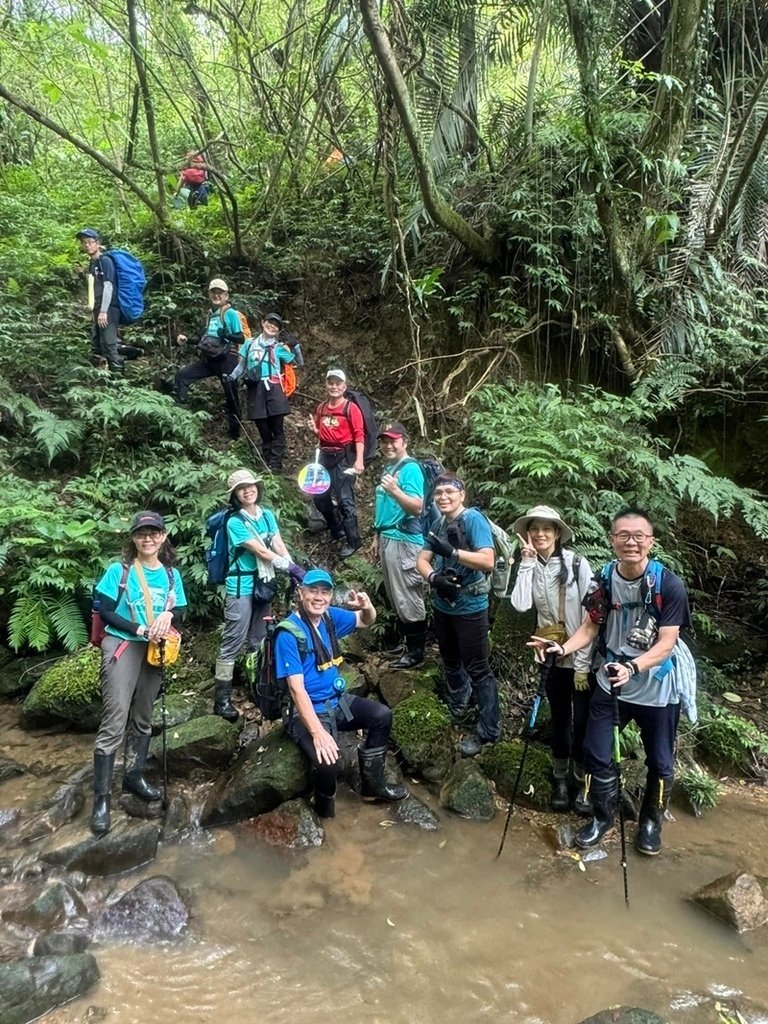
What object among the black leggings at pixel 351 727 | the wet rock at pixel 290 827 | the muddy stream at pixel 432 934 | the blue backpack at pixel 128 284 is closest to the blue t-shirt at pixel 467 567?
the black leggings at pixel 351 727

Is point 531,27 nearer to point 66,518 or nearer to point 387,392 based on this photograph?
point 387,392

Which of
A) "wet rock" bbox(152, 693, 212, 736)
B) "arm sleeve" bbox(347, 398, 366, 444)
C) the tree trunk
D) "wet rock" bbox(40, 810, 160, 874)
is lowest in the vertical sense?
"wet rock" bbox(40, 810, 160, 874)

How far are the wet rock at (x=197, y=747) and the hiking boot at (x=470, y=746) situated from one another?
2009 millimetres

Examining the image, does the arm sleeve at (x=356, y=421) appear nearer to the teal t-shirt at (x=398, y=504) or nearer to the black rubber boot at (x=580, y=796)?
the teal t-shirt at (x=398, y=504)

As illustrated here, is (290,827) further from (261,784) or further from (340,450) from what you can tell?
(340,450)

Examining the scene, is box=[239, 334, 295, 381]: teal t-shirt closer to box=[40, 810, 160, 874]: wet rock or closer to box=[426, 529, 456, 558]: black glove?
box=[426, 529, 456, 558]: black glove

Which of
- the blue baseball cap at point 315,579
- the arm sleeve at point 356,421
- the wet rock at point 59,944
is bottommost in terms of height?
the wet rock at point 59,944

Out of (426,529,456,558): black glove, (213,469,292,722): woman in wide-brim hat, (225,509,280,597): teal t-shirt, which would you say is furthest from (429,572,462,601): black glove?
(225,509,280,597): teal t-shirt

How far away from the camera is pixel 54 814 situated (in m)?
4.79

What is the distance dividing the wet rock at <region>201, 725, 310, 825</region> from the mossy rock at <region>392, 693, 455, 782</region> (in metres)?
0.97

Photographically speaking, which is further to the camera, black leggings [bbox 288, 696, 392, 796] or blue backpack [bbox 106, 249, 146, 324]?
blue backpack [bbox 106, 249, 146, 324]

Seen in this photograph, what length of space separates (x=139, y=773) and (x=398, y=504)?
10.3ft

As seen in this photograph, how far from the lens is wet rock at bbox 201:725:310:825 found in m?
4.83

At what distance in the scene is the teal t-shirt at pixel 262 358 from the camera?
8.20m
